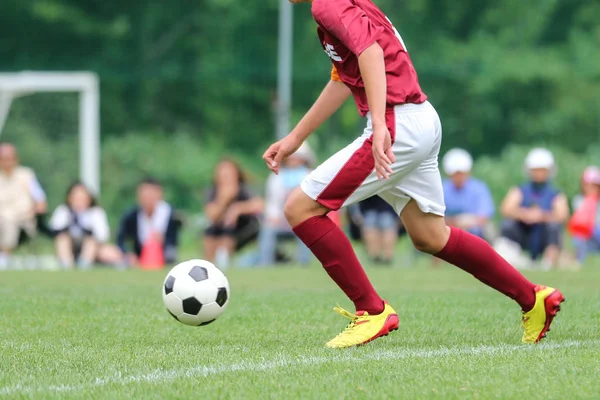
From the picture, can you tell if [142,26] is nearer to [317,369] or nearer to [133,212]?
[133,212]

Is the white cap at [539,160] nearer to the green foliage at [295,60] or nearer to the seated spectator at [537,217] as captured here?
the seated spectator at [537,217]

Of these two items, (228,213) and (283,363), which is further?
(228,213)

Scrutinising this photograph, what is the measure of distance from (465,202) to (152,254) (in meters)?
4.13

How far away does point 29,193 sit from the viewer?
1525 centimetres

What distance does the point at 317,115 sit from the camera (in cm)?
545

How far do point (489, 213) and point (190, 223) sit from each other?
7079 millimetres

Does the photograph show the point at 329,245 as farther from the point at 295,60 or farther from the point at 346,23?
the point at 295,60

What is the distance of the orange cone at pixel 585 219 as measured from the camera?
51.9 feet

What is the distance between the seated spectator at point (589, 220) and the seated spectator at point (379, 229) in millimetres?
2673

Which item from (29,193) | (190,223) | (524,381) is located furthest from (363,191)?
(190,223)

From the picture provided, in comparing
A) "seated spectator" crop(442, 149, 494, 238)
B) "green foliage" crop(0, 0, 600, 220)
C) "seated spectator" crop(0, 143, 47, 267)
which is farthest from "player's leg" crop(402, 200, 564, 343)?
"green foliage" crop(0, 0, 600, 220)

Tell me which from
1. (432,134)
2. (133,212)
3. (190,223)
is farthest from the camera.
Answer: (190,223)

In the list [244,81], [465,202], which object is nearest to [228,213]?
[465,202]

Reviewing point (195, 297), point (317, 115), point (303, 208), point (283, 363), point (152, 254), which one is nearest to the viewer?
point (283, 363)
